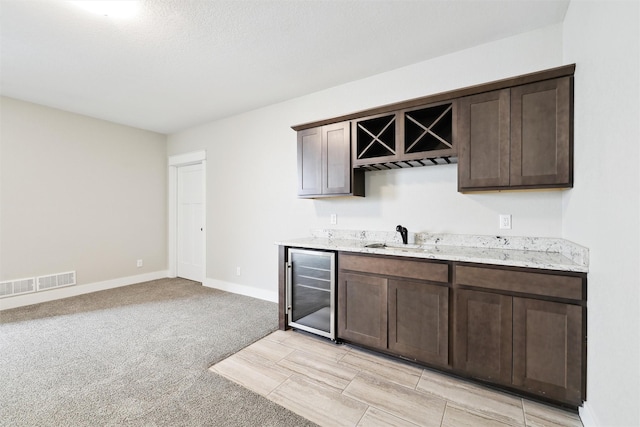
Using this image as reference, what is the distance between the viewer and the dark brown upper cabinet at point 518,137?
195 centimetres

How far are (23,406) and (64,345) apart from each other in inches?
38.6

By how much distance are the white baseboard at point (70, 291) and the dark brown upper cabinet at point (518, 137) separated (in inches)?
210

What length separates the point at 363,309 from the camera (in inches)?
98.8

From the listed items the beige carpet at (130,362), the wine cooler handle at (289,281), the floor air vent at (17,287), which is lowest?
the beige carpet at (130,362)

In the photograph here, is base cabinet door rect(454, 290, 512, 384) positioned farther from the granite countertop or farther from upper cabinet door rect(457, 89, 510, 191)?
upper cabinet door rect(457, 89, 510, 191)

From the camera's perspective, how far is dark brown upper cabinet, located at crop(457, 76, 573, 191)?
6.41ft

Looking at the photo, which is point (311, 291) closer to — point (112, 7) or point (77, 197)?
point (112, 7)

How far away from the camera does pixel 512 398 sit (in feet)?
6.27

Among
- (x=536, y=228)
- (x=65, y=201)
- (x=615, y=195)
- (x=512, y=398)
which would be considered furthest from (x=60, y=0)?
(x=512, y=398)

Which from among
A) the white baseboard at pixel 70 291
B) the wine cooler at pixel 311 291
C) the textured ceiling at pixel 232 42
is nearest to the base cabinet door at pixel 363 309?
the wine cooler at pixel 311 291

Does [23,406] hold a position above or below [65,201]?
below

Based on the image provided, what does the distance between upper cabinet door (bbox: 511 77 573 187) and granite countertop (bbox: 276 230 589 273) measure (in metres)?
0.52

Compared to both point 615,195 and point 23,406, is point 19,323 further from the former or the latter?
point 615,195

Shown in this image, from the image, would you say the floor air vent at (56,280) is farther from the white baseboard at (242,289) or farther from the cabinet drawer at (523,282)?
the cabinet drawer at (523,282)
